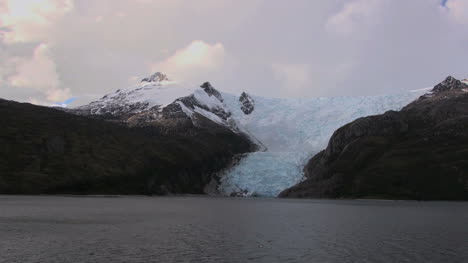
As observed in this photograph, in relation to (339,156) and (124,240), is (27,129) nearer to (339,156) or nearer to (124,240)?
(339,156)

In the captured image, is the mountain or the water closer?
the water

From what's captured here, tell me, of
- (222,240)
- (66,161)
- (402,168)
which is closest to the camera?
(222,240)

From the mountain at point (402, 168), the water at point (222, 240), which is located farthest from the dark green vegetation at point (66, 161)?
the water at point (222, 240)

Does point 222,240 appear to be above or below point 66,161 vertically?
below

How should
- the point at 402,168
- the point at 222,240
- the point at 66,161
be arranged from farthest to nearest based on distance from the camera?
the point at 66,161
the point at 402,168
the point at 222,240

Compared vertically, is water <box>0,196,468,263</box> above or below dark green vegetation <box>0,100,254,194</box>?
below

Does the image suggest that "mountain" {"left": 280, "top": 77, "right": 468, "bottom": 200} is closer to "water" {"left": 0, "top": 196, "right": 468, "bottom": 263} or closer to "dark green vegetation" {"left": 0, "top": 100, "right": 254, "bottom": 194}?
"dark green vegetation" {"left": 0, "top": 100, "right": 254, "bottom": 194}

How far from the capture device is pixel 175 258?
39.0m

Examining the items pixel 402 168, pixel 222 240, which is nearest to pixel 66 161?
pixel 402 168

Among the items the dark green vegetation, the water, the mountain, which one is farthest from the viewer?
the mountain

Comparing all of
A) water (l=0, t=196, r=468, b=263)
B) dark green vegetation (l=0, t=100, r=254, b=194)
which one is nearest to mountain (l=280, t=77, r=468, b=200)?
dark green vegetation (l=0, t=100, r=254, b=194)

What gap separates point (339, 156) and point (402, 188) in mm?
41621

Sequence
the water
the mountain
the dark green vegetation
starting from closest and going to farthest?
the water < the dark green vegetation < the mountain

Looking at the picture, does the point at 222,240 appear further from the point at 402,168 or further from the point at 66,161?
the point at 66,161
